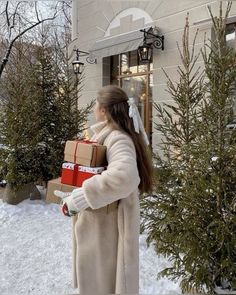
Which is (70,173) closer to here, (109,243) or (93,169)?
(93,169)

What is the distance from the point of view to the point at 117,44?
28.5 ft

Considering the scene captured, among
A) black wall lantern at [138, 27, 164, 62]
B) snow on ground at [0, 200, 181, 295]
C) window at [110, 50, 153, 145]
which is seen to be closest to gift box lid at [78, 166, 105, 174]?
snow on ground at [0, 200, 181, 295]

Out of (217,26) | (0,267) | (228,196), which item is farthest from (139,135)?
(0,267)

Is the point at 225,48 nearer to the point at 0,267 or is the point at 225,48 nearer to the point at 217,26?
the point at 217,26

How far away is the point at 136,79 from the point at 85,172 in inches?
296

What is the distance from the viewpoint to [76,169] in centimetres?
232

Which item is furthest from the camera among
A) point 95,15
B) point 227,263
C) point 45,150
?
point 95,15

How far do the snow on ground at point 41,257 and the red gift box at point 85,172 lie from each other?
1.43 meters

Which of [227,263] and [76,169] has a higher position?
[76,169]

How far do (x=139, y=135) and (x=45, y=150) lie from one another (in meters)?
4.63

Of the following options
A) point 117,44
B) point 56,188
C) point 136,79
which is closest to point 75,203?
point 56,188

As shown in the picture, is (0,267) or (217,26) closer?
(217,26)

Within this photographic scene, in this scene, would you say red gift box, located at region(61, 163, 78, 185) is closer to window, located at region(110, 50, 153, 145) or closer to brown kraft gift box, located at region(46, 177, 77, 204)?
brown kraft gift box, located at region(46, 177, 77, 204)

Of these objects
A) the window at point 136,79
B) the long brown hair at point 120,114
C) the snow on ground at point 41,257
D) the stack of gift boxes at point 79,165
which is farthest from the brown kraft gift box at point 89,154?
the window at point 136,79
